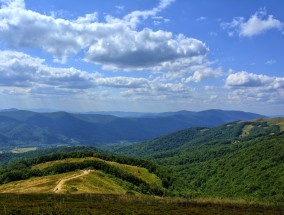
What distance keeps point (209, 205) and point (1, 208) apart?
167 ft

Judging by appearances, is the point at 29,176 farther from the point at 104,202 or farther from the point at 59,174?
the point at 104,202

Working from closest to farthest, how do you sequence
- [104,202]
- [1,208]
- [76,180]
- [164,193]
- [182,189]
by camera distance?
[1,208] → [104,202] → [76,180] → [164,193] → [182,189]

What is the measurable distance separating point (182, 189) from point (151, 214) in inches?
4212

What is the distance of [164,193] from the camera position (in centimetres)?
14912

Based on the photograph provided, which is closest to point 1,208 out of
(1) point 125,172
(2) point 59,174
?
(2) point 59,174

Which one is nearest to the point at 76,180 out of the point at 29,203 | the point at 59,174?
the point at 59,174

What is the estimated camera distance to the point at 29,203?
81.9 meters

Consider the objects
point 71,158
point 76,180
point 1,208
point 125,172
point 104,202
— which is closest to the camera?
point 1,208

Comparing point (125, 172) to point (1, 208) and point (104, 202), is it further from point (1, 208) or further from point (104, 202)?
point (1, 208)

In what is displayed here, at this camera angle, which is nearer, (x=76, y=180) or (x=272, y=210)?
(x=272, y=210)

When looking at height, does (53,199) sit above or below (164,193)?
above

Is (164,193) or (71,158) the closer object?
(164,193)

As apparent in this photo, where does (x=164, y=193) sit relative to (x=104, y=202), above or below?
below

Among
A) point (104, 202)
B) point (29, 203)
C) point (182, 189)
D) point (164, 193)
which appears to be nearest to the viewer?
point (29, 203)
